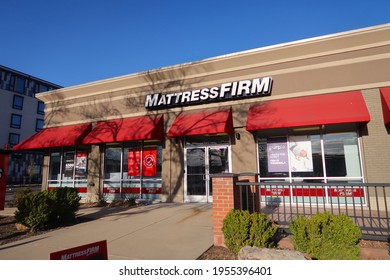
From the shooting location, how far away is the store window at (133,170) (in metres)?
12.7

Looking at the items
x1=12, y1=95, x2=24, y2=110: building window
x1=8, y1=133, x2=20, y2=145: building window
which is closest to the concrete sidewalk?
x1=8, y1=133, x2=20, y2=145: building window

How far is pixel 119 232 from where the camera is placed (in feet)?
22.5

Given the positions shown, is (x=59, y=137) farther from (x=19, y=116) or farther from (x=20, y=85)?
(x=20, y=85)

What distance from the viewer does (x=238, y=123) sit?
37.1 ft

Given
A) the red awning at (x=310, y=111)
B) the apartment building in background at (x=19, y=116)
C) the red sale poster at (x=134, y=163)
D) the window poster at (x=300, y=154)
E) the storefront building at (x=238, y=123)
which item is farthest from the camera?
the apartment building in background at (x=19, y=116)

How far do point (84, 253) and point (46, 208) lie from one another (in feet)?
18.4

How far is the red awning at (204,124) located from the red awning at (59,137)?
5.45m

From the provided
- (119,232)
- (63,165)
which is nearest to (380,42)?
(119,232)

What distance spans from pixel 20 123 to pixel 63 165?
34093mm

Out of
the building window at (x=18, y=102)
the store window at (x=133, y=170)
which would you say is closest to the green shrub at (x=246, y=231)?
the store window at (x=133, y=170)

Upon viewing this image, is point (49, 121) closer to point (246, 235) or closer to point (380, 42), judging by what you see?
point (246, 235)

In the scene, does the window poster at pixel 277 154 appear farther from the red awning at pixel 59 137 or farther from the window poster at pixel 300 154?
the red awning at pixel 59 137

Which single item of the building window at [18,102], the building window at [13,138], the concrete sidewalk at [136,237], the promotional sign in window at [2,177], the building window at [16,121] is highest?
the building window at [18,102]

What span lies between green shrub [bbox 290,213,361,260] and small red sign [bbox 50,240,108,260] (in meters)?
3.35
